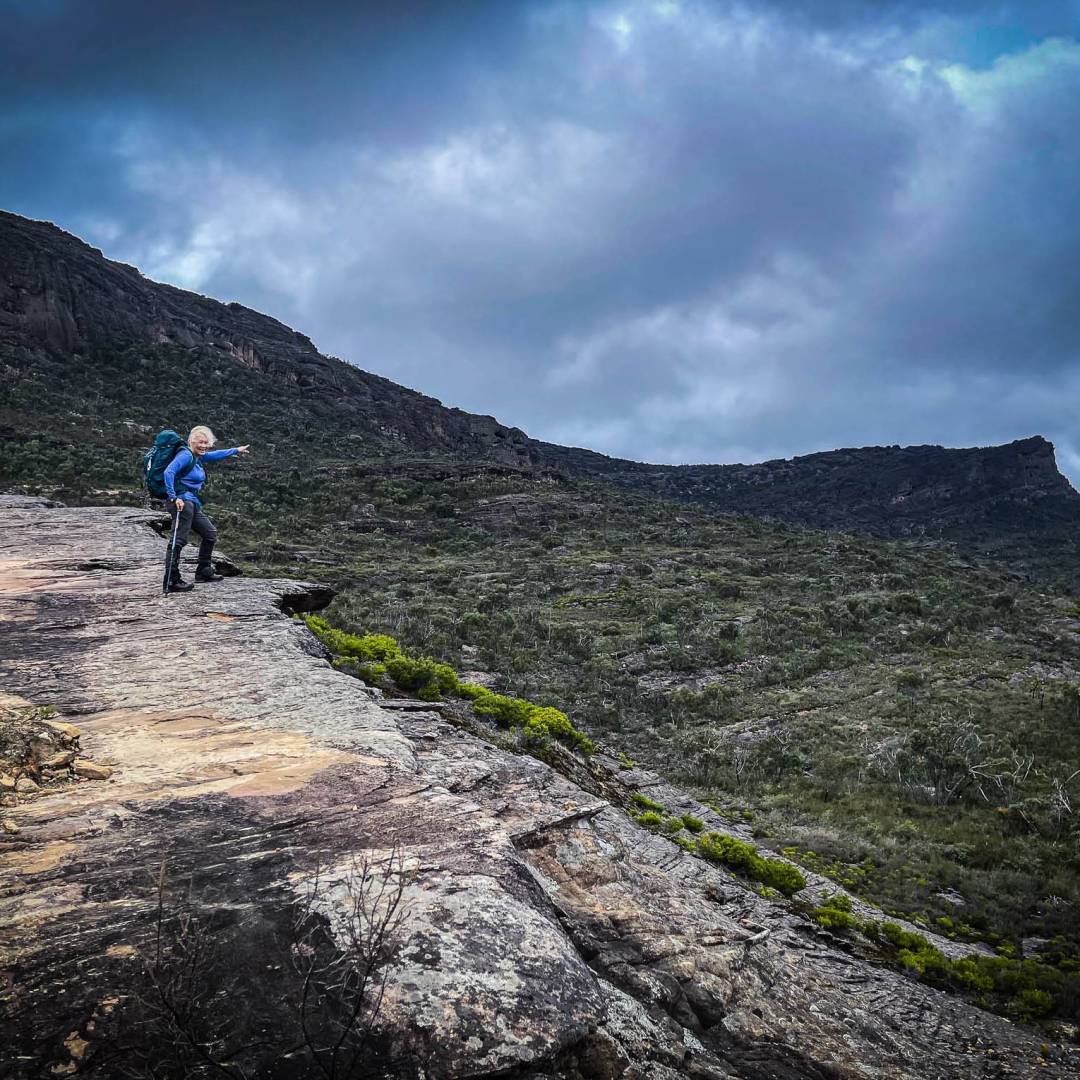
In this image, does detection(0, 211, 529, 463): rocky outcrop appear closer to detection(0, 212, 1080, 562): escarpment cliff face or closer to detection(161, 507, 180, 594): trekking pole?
detection(0, 212, 1080, 562): escarpment cliff face

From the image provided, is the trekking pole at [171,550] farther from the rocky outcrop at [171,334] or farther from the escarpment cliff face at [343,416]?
the rocky outcrop at [171,334]

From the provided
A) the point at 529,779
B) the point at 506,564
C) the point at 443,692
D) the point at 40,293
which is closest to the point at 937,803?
the point at 443,692

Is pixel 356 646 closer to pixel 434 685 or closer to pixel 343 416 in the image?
pixel 434 685

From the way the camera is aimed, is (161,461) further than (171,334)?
No

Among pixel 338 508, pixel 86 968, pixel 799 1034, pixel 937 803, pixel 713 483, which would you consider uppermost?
pixel 713 483

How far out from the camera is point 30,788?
3438 mm

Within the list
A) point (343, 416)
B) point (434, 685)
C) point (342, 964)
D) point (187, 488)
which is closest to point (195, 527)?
point (187, 488)

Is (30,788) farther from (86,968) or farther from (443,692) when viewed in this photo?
(443,692)

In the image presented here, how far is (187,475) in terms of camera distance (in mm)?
8391

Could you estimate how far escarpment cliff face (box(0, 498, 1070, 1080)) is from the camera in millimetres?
2143

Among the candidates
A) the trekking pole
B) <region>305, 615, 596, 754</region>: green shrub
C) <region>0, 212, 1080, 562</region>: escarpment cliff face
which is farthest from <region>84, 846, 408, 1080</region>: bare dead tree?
<region>0, 212, 1080, 562</region>: escarpment cliff face

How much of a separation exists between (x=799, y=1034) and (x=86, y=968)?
3872 millimetres

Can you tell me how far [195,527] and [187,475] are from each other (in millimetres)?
732

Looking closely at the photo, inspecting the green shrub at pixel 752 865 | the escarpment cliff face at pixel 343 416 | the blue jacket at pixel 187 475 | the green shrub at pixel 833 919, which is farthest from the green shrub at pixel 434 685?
the escarpment cliff face at pixel 343 416
